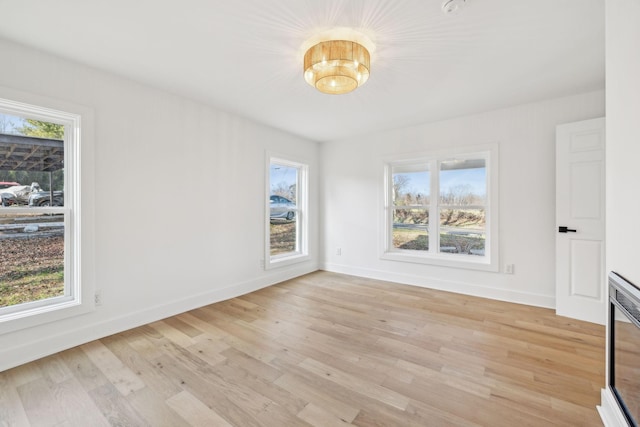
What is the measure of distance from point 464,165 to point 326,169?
7.44ft

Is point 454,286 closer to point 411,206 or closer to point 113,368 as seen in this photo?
point 411,206

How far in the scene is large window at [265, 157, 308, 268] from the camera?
14.2 ft

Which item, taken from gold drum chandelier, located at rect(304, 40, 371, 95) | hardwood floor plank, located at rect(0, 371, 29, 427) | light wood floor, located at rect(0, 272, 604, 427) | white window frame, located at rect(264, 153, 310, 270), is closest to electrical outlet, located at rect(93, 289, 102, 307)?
light wood floor, located at rect(0, 272, 604, 427)

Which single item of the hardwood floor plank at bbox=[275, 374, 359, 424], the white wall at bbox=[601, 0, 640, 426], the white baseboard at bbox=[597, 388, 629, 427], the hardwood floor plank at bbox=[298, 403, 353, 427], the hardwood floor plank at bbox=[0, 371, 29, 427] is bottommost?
the hardwood floor plank at bbox=[298, 403, 353, 427]

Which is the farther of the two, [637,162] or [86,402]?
[86,402]

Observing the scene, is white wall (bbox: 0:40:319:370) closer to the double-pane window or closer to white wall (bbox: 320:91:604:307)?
white wall (bbox: 320:91:604:307)

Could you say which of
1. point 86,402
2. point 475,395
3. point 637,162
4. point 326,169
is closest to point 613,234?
point 637,162

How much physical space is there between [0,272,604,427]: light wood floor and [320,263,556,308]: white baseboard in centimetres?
32

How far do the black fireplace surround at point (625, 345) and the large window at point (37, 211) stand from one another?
12.0ft

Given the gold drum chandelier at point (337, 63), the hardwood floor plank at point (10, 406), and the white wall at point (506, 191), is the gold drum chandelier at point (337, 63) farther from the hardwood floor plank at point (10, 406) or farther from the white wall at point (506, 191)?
the hardwood floor plank at point (10, 406)

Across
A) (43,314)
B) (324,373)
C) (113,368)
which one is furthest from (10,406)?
(324,373)

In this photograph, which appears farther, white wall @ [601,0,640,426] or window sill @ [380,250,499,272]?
window sill @ [380,250,499,272]

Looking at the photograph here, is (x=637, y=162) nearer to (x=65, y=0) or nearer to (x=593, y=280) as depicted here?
(x=593, y=280)

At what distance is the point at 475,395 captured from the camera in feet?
5.60
